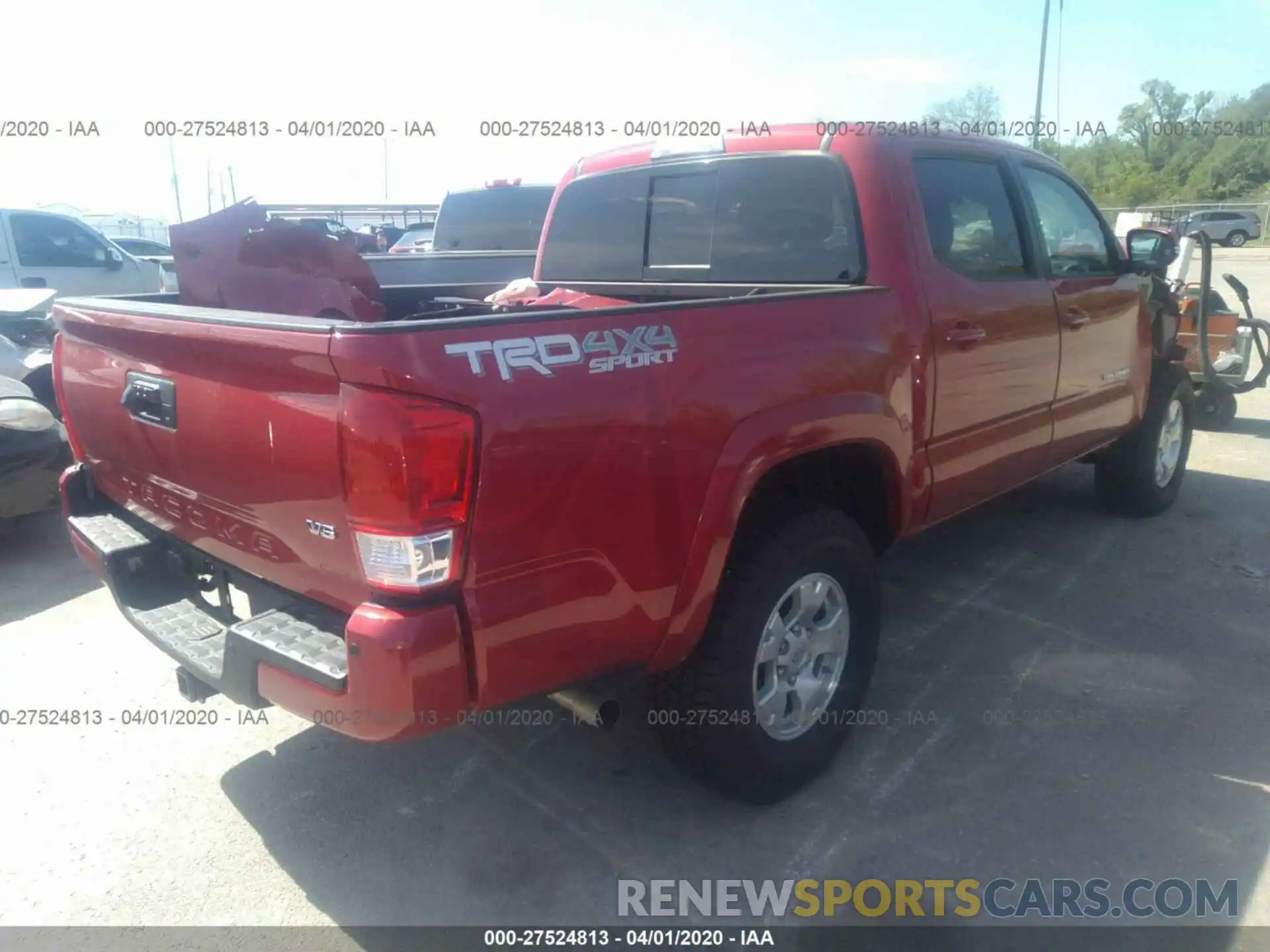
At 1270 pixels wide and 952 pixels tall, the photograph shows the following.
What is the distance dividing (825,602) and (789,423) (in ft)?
2.28

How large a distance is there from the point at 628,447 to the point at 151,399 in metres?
1.32

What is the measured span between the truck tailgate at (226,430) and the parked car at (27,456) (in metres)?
2.53

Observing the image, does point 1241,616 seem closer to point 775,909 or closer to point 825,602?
point 825,602

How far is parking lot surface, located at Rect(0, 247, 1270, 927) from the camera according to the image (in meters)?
2.55

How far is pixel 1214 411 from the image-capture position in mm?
7535

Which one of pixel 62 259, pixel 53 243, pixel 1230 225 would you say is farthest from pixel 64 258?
pixel 1230 225

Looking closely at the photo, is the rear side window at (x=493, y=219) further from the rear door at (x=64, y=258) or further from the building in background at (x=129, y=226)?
the building in background at (x=129, y=226)

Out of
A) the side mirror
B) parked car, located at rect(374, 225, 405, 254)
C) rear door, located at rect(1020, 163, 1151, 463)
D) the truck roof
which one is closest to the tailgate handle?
the truck roof

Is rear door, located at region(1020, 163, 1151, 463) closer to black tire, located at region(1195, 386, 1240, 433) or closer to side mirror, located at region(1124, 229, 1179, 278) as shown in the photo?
side mirror, located at region(1124, 229, 1179, 278)

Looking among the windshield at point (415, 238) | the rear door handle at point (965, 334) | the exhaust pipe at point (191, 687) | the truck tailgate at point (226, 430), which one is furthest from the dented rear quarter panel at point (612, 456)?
the windshield at point (415, 238)

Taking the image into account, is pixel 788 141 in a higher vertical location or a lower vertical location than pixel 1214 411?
higher

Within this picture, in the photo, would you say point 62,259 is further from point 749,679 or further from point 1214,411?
point 1214,411

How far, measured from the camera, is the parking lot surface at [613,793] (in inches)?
101

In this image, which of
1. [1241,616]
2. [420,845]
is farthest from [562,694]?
[1241,616]
